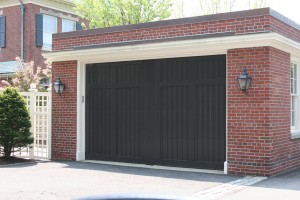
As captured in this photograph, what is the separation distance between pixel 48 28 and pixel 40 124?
39.4 ft

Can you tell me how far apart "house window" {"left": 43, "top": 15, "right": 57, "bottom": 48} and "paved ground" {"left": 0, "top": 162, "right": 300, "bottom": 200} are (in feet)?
45.1

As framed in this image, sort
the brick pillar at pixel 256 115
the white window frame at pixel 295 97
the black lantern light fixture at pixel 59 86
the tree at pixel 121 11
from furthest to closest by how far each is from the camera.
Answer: the tree at pixel 121 11 → the black lantern light fixture at pixel 59 86 → the white window frame at pixel 295 97 → the brick pillar at pixel 256 115

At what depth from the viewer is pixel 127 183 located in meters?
9.20

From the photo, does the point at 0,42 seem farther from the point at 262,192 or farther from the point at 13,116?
the point at 262,192

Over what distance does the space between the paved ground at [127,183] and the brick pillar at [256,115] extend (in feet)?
1.51

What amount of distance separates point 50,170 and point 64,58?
357 centimetres

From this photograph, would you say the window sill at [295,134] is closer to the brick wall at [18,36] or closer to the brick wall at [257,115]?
the brick wall at [257,115]

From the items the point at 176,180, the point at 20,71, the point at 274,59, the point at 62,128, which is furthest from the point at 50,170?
the point at 20,71

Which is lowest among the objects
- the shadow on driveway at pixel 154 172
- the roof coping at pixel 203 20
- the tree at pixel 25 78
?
the shadow on driveway at pixel 154 172

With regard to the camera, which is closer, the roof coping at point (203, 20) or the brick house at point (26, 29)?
the roof coping at point (203, 20)

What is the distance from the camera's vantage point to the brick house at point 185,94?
33.2 feet

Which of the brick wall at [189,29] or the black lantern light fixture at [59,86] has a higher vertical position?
the brick wall at [189,29]

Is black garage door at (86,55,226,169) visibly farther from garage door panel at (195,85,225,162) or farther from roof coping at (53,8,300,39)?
roof coping at (53,8,300,39)

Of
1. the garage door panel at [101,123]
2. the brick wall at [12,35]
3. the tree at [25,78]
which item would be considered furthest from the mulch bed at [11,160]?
the brick wall at [12,35]
